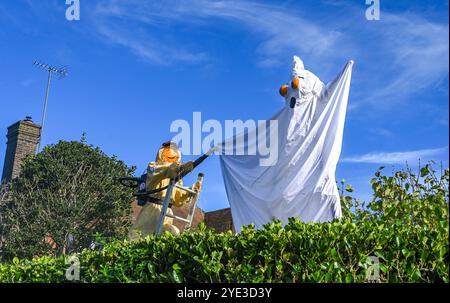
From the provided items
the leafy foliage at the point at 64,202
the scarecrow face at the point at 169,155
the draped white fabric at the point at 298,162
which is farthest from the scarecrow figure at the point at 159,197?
the leafy foliage at the point at 64,202

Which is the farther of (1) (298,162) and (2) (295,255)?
(1) (298,162)

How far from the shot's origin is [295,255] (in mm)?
4758

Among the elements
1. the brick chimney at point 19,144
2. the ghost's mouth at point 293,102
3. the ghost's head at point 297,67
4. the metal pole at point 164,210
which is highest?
the brick chimney at point 19,144

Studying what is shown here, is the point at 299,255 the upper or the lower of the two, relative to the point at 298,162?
lower

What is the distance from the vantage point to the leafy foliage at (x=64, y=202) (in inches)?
682

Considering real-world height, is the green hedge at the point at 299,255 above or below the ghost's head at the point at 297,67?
below

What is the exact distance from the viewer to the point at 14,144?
21469mm

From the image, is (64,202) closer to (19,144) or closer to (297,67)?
(19,144)

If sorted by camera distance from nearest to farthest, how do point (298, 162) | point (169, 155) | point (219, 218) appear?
point (298, 162) < point (169, 155) < point (219, 218)

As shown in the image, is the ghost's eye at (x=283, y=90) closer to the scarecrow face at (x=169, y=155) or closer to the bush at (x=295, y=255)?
the scarecrow face at (x=169, y=155)

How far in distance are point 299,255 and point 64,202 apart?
1403 centimetres

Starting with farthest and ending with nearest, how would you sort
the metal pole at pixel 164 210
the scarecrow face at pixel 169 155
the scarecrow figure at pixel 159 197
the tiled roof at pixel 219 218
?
1. the tiled roof at pixel 219 218
2. the scarecrow face at pixel 169 155
3. the scarecrow figure at pixel 159 197
4. the metal pole at pixel 164 210

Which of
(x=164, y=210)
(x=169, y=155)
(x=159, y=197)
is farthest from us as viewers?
(x=169, y=155)

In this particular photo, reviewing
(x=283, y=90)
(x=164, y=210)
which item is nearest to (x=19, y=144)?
(x=164, y=210)
